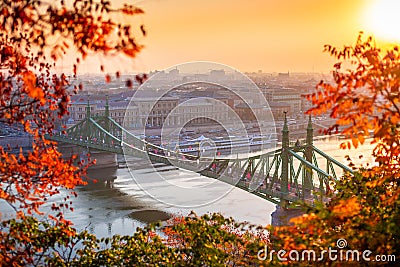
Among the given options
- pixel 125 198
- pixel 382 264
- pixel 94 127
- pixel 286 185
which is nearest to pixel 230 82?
pixel 94 127

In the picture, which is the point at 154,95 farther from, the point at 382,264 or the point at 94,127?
the point at 382,264

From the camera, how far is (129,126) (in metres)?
27.4

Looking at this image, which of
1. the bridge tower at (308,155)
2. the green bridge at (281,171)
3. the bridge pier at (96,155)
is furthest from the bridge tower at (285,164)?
the bridge pier at (96,155)

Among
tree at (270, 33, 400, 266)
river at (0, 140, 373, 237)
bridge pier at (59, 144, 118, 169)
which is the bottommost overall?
river at (0, 140, 373, 237)

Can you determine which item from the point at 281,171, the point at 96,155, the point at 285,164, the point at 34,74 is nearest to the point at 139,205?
the point at 281,171

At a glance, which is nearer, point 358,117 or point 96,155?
point 358,117

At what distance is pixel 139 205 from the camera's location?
465 inches

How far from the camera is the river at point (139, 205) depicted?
33.0 feet

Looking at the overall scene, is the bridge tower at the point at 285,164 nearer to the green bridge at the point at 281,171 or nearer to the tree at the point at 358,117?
the green bridge at the point at 281,171

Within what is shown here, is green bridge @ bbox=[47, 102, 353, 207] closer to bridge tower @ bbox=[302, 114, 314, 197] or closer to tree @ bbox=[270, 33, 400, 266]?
bridge tower @ bbox=[302, 114, 314, 197]

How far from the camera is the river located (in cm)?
1006

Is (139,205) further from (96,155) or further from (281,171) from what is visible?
(96,155)

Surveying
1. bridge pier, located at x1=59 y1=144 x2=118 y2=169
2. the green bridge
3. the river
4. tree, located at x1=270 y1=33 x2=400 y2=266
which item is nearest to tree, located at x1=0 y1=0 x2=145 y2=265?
tree, located at x1=270 y1=33 x2=400 y2=266

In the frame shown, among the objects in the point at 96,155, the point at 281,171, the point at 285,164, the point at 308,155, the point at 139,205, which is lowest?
the point at 139,205
